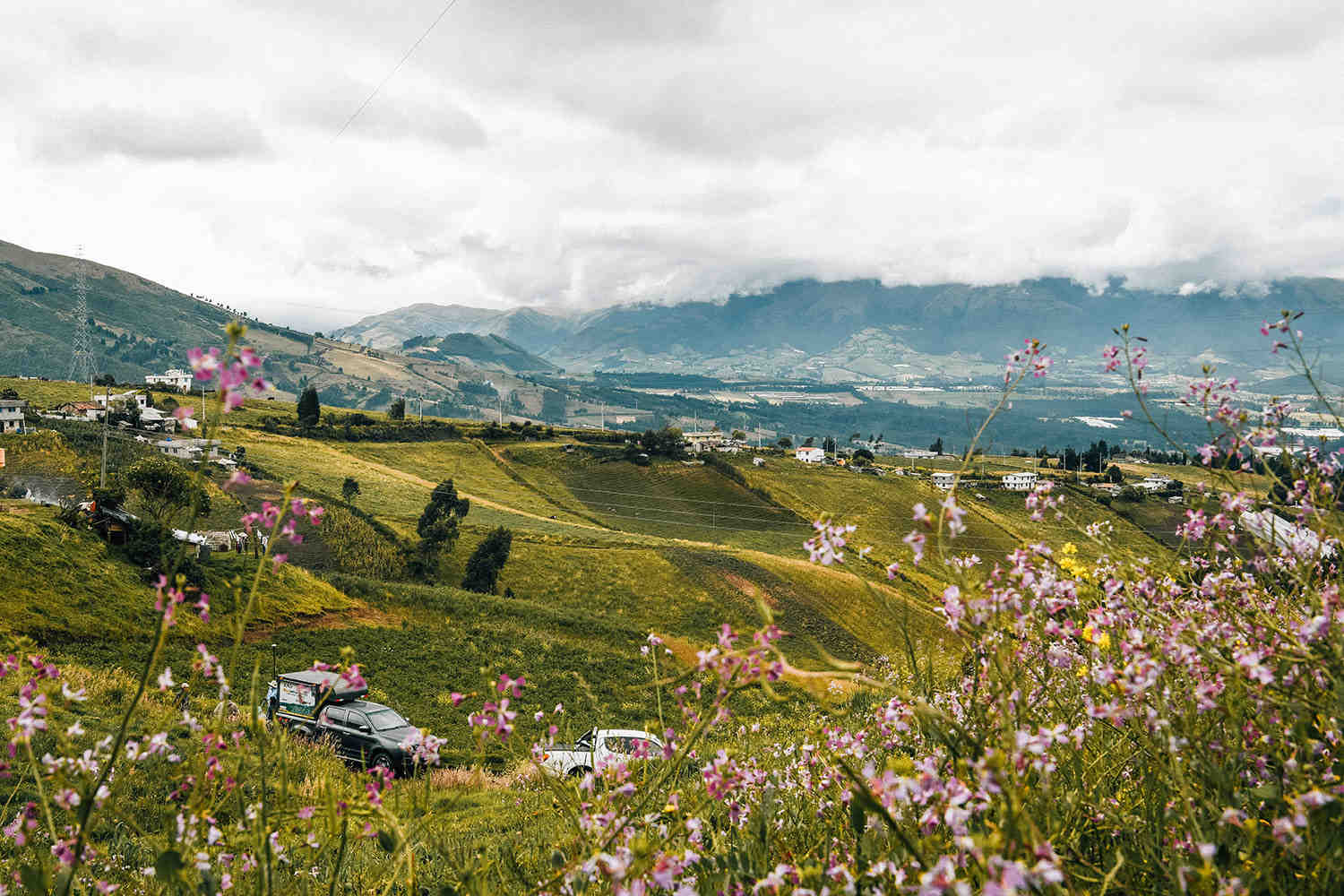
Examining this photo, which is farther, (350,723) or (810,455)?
(810,455)

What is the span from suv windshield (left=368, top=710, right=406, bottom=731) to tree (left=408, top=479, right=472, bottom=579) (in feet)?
142

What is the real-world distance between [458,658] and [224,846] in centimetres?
3586

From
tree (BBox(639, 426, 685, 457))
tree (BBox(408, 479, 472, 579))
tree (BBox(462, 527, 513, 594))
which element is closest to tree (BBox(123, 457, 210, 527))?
tree (BBox(462, 527, 513, 594))

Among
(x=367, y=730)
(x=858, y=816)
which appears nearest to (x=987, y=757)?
(x=858, y=816)

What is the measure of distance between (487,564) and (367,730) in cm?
4168

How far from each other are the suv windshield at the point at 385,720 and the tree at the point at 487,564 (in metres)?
38.7

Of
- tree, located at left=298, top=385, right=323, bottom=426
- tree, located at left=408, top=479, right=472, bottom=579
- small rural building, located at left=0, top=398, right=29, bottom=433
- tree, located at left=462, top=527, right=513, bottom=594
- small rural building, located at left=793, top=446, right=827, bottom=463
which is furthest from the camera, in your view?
small rural building, located at left=793, top=446, right=827, bottom=463

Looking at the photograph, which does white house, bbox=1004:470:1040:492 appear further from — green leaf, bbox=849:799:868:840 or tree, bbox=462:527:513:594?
green leaf, bbox=849:799:868:840

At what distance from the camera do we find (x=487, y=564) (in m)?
62.4

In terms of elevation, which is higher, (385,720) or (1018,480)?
(385,720)

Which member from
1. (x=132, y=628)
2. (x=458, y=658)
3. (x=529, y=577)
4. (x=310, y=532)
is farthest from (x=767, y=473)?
(x=132, y=628)

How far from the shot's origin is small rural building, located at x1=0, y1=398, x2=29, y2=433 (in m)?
87.0

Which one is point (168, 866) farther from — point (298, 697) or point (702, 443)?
point (702, 443)

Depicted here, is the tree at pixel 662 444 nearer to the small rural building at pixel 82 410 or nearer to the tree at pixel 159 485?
the small rural building at pixel 82 410
